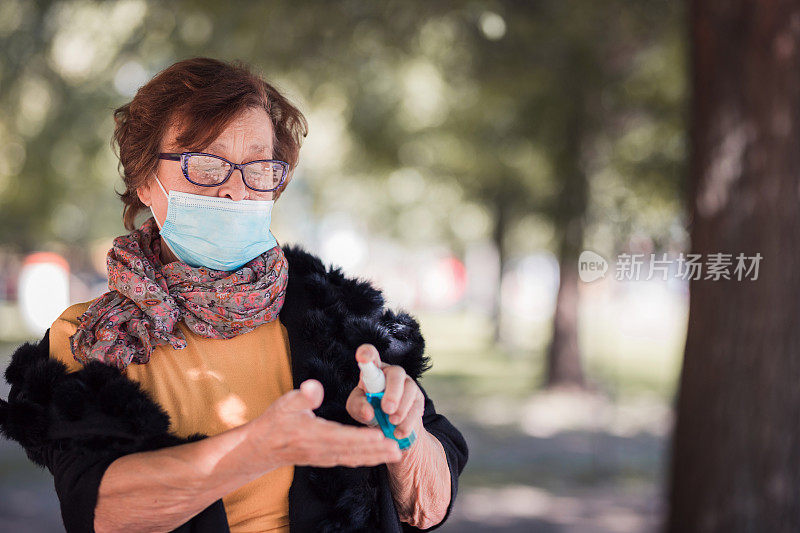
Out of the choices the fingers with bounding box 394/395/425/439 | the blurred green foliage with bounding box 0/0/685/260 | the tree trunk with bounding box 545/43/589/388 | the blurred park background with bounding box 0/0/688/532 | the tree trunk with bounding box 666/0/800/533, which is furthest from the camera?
the tree trunk with bounding box 545/43/589/388

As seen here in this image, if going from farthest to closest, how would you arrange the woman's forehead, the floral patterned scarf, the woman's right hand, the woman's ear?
1. the woman's ear
2. the woman's forehead
3. the floral patterned scarf
4. the woman's right hand

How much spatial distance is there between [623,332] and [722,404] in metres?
22.7

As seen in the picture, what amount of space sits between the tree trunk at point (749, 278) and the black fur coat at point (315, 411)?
9.24 ft

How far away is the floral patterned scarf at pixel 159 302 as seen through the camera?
189 cm

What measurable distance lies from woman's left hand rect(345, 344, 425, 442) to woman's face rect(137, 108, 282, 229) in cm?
61

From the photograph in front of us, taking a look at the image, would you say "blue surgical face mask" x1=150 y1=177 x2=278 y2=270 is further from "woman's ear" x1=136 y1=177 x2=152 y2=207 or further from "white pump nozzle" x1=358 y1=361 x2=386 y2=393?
"white pump nozzle" x1=358 y1=361 x2=386 y2=393

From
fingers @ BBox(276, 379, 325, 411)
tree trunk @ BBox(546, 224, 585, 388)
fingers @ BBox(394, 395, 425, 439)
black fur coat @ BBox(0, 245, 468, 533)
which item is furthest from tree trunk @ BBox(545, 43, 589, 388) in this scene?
fingers @ BBox(276, 379, 325, 411)

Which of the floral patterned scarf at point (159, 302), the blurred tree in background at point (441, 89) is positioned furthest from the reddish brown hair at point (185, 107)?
the blurred tree in background at point (441, 89)

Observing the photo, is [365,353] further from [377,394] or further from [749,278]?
[749,278]

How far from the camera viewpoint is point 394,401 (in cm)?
169

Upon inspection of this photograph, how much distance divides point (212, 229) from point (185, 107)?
1.08ft

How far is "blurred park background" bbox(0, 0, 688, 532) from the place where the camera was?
764 cm

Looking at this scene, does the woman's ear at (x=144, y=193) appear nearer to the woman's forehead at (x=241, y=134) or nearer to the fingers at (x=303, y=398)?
the woman's forehead at (x=241, y=134)

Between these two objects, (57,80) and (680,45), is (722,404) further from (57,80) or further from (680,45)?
(57,80)
